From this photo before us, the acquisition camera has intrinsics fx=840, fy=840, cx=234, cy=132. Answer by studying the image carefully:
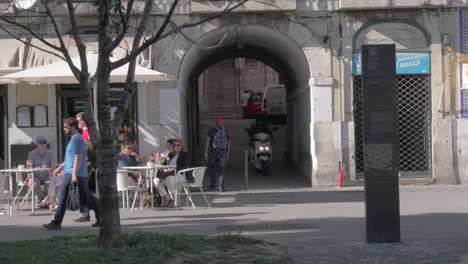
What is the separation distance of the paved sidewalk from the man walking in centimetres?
32

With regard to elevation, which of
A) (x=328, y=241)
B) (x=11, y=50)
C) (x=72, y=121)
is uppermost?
(x=11, y=50)

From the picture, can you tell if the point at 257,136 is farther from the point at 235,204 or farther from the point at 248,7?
the point at 235,204

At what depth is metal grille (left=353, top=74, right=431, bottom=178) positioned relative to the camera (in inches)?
786

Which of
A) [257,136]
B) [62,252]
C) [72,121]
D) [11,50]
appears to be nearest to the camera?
[62,252]

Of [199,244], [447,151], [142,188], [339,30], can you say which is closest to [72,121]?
[142,188]

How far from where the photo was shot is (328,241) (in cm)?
1095

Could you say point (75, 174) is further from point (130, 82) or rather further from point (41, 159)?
point (130, 82)

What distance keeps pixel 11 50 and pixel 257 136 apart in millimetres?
7244

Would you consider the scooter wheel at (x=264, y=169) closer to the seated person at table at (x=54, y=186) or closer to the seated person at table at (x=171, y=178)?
the seated person at table at (x=171, y=178)

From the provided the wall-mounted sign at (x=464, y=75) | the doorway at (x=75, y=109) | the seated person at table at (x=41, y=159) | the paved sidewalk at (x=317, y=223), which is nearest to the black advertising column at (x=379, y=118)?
the paved sidewalk at (x=317, y=223)

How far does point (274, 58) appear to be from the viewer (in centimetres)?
2497

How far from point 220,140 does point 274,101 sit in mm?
15621

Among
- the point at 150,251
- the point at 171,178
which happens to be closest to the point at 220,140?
the point at 171,178

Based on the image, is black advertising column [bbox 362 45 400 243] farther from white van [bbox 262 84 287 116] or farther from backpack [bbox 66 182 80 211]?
white van [bbox 262 84 287 116]
